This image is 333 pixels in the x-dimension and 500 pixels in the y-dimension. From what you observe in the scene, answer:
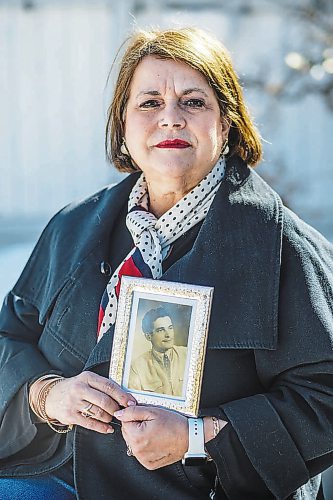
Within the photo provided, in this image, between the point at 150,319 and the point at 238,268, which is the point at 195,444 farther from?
the point at 238,268

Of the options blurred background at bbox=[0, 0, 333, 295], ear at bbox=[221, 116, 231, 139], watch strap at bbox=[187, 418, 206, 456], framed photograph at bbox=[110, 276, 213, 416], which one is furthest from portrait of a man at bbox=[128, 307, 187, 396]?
blurred background at bbox=[0, 0, 333, 295]

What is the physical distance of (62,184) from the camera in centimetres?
579

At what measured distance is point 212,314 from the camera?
2006 mm

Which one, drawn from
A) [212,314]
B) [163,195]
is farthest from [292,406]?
[163,195]

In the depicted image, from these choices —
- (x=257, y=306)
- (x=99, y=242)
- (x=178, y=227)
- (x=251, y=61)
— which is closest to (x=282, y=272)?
(x=257, y=306)

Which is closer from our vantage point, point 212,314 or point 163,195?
point 212,314

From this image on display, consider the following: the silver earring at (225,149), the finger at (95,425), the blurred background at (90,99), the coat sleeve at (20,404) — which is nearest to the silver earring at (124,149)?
the silver earring at (225,149)

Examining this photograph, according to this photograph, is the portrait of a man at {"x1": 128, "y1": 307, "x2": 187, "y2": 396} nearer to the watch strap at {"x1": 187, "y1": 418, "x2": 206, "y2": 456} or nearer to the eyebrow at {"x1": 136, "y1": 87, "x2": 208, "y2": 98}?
the watch strap at {"x1": 187, "y1": 418, "x2": 206, "y2": 456}

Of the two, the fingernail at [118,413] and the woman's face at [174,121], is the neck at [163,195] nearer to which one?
the woman's face at [174,121]

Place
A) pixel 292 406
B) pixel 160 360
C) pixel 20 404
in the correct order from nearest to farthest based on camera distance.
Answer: pixel 160 360
pixel 292 406
pixel 20 404

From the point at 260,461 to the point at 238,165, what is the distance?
0.74 meters

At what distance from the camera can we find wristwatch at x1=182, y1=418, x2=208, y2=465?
190cm

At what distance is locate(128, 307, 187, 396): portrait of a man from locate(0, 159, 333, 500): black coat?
0.16 m

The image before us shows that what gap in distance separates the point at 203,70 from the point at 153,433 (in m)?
0.89
